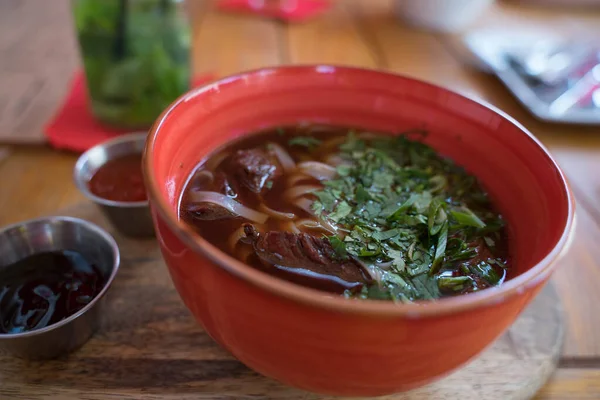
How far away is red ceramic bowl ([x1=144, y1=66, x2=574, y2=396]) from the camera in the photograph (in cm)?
95

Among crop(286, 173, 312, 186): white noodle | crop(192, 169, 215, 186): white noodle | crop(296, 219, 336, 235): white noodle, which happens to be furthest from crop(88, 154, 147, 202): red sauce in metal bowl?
crop(296, 219, 336, 235): white noodle

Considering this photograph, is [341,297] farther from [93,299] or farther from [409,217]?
[93,299]

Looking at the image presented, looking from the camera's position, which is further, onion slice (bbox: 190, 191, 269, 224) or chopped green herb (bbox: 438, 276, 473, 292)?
onion slice (bbox: 190, 191, 269, 224)

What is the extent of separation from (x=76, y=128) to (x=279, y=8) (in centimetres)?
219

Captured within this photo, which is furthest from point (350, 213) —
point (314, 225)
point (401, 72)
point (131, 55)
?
point (401, 72)

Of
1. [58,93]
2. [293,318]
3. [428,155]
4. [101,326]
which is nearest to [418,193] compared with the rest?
[428,155]

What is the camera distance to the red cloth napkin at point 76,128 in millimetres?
2359

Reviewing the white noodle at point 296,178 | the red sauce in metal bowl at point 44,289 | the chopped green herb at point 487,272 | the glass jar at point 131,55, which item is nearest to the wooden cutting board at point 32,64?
the glass jar at point 131,55

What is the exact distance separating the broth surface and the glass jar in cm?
81

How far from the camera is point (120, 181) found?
77.3 inches

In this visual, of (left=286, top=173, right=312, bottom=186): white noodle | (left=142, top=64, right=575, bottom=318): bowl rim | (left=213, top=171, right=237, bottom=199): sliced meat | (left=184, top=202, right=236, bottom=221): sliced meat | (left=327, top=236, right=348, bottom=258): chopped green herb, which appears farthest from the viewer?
(left=286, top=173, right=312, bottom=186): white noodle

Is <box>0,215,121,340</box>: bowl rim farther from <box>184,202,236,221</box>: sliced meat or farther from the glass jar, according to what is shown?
the glass jar

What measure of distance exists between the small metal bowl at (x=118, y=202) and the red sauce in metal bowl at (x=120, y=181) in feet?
0.08

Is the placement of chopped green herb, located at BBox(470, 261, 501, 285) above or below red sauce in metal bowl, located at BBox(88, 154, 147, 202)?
above
